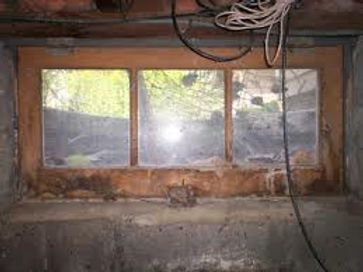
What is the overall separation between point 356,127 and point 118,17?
1465 millimetres

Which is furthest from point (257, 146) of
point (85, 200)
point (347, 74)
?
point (85, 200)

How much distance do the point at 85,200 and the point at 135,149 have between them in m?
0.40

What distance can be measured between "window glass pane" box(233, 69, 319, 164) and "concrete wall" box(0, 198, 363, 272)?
38 centimetres

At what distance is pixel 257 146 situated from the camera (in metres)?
2.74

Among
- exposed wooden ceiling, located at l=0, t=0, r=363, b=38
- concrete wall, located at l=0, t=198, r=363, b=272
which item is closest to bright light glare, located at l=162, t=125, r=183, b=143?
concrete wall, located at l=0, t=198, r=363, b=272

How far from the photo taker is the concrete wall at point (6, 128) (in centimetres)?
255

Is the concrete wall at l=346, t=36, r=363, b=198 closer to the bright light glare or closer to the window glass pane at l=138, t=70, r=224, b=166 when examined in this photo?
the window glass pane at l=138, t=70, r=224, b=166

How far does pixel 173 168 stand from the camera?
271cm

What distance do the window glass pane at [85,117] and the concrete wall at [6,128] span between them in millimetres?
179

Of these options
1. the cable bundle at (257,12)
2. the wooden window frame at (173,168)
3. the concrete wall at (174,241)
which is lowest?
the concrete wall at (174,241)

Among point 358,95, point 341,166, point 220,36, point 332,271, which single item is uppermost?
point 220,36

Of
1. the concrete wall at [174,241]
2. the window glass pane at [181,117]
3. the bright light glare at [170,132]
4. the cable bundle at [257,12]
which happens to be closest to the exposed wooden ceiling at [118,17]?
the cable bundle at [257,12]

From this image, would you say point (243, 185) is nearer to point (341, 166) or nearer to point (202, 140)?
point (202, 140)

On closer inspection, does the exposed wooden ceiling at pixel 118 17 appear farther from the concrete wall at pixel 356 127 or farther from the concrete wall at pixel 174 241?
the concrete wall at pixel 174 241
